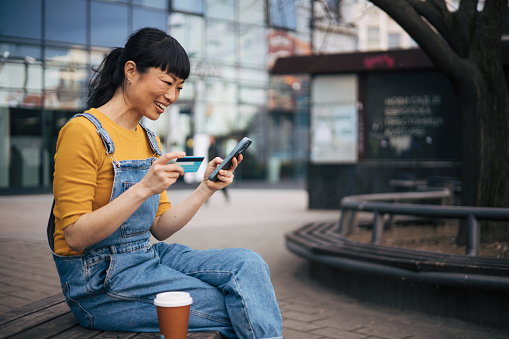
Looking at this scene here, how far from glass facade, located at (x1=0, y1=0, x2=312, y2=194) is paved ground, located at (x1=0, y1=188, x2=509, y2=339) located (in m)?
4.47

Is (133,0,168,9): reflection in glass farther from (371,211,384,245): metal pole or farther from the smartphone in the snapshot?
the smartphone

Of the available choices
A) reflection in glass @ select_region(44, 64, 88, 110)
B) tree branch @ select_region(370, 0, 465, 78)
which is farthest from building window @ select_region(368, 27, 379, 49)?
tree branch @ select_region(370, 0, 465, 78)

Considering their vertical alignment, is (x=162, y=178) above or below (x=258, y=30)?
below

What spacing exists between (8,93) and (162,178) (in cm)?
1703

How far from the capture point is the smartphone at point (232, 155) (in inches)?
85.7

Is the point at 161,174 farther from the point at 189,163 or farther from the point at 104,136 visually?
the point at 104,136

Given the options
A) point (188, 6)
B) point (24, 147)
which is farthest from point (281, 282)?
point (188, 6)

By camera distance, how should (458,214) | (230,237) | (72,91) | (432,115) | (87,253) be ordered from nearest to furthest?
(87,253) < (458,214) < (230,237) < (432,115) < (72,91)

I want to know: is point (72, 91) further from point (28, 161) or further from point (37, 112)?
point (28, 161)

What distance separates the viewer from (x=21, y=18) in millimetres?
17062

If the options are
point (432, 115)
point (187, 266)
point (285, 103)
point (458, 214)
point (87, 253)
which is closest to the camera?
point (87, 253)

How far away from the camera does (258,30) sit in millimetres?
24391

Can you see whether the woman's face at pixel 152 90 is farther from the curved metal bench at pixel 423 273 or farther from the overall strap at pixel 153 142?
the curved metal bench at pixel 423 273

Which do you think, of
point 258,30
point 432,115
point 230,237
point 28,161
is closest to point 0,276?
point 230,237
